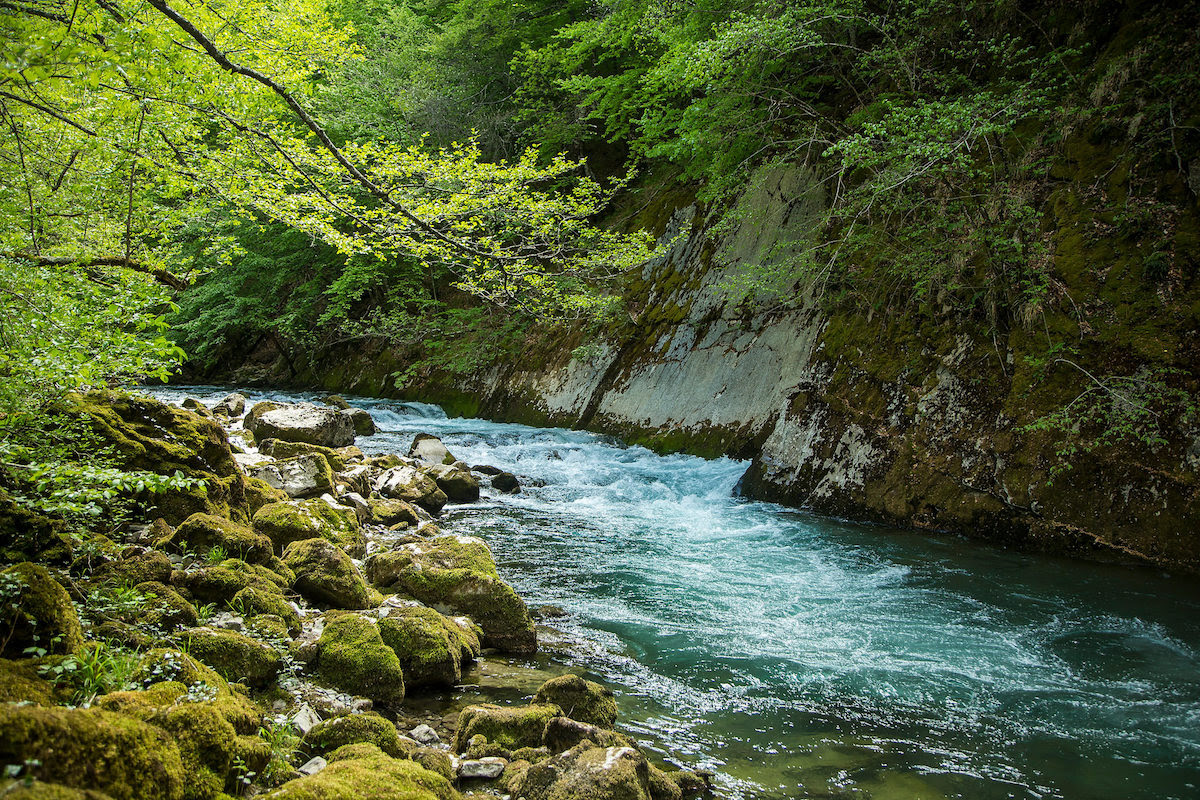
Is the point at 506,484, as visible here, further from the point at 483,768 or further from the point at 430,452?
the point at 483,768

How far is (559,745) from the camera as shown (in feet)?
11.5

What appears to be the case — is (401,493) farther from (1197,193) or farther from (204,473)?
(1197,193)

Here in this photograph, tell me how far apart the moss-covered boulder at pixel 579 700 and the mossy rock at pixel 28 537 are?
9.69 ft

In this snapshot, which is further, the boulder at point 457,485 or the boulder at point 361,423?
the boulder at point 361,423

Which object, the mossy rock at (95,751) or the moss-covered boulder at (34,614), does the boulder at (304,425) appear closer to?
the moss-covered boulder at (34,614)

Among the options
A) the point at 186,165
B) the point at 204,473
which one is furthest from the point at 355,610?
the point at 186,165

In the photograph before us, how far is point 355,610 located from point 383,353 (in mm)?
18995

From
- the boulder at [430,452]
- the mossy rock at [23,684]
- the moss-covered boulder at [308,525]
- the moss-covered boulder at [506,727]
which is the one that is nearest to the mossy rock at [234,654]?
the mossy rock at [23,684]

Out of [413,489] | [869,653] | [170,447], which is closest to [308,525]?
[170,447]

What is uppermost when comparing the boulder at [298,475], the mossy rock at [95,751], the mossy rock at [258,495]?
the mossy rock at [95,751]

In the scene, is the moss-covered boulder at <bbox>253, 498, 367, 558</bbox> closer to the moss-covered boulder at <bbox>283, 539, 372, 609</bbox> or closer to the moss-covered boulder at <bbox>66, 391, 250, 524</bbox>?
the moss-covered boulder at <bbox>66, 391, 250, 524</bbox>

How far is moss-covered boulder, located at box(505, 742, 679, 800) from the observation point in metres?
2.96

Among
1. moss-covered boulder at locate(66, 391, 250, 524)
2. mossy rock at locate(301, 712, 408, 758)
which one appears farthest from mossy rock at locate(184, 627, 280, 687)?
moss-covered boulder at locate(66, 391, 250, 524)

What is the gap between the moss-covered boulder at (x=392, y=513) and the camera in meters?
8.45
